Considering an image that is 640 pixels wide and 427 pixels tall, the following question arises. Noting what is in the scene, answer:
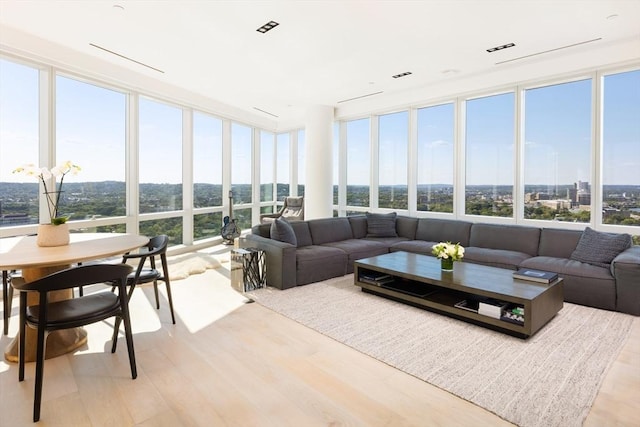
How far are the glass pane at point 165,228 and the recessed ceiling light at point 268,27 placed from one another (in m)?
3.88

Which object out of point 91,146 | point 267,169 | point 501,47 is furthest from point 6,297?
point 267,169

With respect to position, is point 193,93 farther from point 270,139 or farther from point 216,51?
point 270,139

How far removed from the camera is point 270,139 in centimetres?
934

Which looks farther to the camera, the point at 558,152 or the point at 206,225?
the point at 206,225

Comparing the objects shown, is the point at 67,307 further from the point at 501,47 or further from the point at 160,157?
the point at 501,47

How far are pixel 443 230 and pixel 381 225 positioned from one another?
3.45 feet

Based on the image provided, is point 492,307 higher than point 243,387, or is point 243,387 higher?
point 492,307

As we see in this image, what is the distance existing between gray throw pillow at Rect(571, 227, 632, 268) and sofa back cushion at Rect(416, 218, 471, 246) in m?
1.51

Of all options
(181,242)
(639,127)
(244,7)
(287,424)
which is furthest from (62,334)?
(639,127)

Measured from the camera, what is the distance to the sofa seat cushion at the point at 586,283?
11.9 feet

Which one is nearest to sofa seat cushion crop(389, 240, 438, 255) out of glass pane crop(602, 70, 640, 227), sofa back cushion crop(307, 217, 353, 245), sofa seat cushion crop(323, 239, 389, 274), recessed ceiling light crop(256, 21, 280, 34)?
sofa seat cushion crop(323, 239, 389, 274)

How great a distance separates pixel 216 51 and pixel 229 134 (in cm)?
349

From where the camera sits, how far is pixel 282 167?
31.0ft

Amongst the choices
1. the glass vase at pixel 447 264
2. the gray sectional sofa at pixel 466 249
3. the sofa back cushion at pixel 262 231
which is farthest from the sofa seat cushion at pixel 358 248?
the glass vase at pixel 447 264
